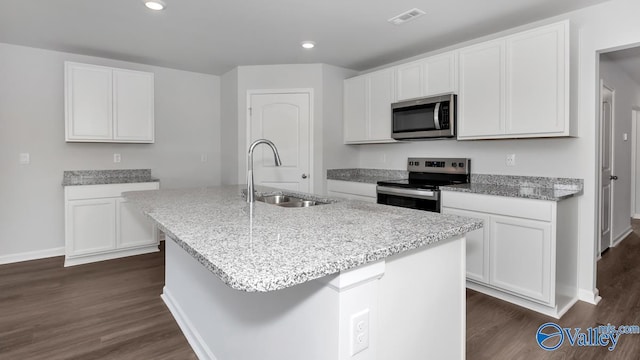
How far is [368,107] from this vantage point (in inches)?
160

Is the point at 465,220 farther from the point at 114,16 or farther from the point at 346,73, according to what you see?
the point at 346,73

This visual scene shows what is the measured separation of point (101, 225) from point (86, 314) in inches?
55.9

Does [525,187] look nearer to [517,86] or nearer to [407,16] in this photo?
[517,86]

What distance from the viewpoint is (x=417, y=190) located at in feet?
10.4

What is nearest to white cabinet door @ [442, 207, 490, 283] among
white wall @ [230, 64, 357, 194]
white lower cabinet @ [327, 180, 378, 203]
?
white lower cabinet @ [327, 180, 378, 203]

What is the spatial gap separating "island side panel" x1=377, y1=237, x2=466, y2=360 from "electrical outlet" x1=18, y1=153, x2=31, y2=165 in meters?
4.17

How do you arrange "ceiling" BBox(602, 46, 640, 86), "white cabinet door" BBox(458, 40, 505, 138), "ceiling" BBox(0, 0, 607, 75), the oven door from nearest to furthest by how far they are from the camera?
"ceiling" BBox(0, 0, 607, 75)
"white cabinet door" BBox(458, 40, 505, 138)
the oven door
"ceiling" BBox(602, 46, 640, 86)

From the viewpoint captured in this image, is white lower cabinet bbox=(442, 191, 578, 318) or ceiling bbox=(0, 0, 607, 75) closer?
white lower cabinet bbox=(442, 191, 578, 318)

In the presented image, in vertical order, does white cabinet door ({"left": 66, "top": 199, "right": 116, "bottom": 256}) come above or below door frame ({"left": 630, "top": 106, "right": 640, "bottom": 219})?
below

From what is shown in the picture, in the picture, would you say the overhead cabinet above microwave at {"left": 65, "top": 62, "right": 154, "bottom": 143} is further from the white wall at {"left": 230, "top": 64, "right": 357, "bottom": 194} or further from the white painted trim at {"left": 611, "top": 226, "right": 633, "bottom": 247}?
the white painted trim at {"left": 611, "top": 226, "right": 633, "bottom": 247}

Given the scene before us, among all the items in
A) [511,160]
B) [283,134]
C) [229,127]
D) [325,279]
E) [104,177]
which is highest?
[229,127]

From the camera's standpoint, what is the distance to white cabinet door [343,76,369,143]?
4.12 metres

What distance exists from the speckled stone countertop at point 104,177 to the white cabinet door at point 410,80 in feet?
9.69

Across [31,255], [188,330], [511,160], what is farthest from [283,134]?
[31,255]
